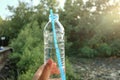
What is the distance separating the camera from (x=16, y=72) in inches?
353

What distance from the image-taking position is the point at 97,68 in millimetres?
10305

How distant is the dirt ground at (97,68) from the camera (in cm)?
934

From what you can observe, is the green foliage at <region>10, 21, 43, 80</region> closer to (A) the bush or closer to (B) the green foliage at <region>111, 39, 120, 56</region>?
(A) the bush

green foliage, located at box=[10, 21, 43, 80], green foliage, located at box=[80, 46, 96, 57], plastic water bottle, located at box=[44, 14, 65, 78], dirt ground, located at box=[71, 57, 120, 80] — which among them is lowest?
dirt ground, located at box=[71, 57, 120, 80]

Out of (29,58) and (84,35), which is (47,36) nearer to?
(29,58)

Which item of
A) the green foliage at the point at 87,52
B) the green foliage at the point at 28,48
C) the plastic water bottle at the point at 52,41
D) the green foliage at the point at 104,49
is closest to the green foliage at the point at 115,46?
the green foliage at the point at 104,49

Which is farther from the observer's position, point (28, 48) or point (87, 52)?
point (87, 52)

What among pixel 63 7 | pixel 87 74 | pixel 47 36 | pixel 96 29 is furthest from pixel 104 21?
pixel 47 36

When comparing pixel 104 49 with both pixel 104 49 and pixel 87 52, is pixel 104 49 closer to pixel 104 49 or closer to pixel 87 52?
pixel 104 49

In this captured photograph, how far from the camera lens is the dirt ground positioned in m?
9.34

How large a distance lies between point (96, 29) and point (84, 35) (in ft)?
1.79

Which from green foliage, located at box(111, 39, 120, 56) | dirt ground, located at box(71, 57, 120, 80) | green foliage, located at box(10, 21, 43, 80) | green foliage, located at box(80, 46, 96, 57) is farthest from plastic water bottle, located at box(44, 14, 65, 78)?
green foliage, located at box(111, 39, 120, 56)

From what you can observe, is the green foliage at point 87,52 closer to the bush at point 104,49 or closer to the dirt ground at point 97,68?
the dirt ground at point 97,68

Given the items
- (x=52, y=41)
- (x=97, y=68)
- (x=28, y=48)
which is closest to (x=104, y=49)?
(x=97, y=68)
